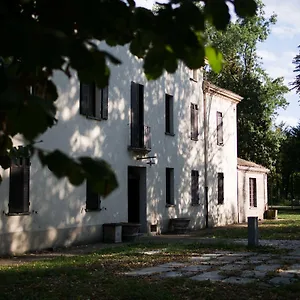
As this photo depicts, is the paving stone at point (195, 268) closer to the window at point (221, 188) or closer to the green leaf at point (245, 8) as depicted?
the green leaf at point (245, 8)

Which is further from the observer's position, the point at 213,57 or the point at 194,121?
the point at 194,121

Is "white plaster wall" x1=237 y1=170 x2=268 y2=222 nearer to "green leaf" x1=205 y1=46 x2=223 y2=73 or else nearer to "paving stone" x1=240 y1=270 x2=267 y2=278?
"paving stone" x1=240 y1=270 x2=267 y2=278

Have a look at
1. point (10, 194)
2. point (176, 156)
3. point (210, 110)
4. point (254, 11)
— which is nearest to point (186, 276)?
point (10, 194)

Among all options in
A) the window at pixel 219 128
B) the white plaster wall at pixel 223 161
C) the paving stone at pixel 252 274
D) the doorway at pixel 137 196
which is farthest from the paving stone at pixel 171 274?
the window at pixel 219 128

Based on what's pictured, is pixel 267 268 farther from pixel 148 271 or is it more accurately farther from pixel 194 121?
pixel 194 121

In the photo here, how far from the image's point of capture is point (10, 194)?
1402 centimetres

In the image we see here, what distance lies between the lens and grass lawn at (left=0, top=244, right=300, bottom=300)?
25.8ft

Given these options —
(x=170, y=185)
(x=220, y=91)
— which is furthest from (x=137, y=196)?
(x=220, y=91)

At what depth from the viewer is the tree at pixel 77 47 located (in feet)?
6.47

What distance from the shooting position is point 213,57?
8.11 feet

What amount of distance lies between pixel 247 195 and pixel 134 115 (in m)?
13.6

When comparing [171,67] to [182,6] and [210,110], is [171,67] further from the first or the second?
[210,110]

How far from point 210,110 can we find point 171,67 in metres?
24.1

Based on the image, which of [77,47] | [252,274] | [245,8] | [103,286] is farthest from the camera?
[252,274]
